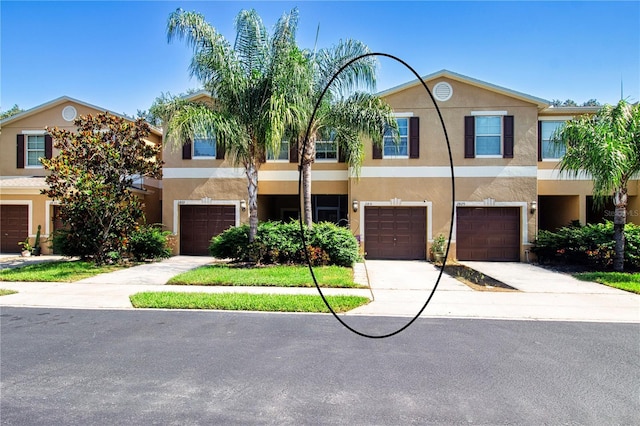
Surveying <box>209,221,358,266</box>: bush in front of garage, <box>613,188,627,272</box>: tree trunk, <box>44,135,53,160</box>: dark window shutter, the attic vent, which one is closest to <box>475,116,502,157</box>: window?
the attic vent

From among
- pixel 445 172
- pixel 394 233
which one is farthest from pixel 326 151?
pixel 445 172

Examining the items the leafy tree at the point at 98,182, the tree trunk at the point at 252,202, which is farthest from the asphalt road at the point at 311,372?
the leafy tree at the point at 98,182

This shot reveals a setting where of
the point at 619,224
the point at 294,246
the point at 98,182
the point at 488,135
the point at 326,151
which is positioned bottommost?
the point at 294,246

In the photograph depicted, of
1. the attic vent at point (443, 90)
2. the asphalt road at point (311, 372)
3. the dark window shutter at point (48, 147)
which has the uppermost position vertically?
the attic vent at point (443, 90)

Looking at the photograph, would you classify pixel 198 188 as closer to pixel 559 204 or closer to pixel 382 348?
pixel 382 348

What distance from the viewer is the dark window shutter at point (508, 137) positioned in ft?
56.8

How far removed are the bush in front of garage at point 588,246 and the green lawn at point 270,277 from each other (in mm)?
8487

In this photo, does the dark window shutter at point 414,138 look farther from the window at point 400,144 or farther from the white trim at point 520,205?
the white trim at point 520,205

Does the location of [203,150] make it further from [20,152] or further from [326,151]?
[20,152]

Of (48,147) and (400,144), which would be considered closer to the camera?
(400,144)

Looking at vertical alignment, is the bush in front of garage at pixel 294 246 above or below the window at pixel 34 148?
below

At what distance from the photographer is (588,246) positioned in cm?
1477

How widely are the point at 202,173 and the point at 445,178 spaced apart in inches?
411

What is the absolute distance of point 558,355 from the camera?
5809mm
